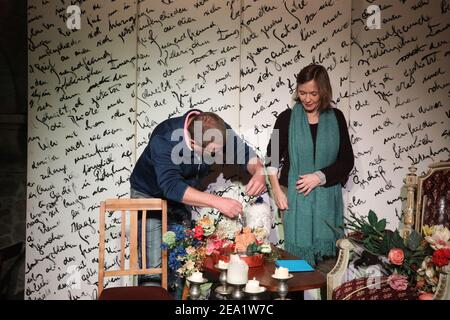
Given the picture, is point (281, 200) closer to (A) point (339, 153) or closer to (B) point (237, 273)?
(A) point (339, 153)

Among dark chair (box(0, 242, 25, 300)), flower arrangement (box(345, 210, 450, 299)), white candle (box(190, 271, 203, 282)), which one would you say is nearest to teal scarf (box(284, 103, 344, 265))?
flower arrangement (box(345, 210, 450, 299))

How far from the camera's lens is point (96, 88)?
3.14 meters

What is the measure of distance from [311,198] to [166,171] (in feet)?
3.47

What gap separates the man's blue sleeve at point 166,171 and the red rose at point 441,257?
4.43 ft

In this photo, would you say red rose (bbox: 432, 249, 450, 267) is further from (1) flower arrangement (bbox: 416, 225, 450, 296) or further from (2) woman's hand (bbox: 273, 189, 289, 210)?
(2) woman's hand (bbox: 273, 189, 289, 210)

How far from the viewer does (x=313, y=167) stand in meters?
3.17

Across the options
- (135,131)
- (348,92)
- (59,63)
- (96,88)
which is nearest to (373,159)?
(348,92)

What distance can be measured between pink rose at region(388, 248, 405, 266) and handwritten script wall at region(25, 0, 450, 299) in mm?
1045

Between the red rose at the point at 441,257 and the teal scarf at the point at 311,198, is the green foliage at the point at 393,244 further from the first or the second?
the teal scarf at the point at 311,198

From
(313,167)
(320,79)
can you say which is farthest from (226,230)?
(320,79)

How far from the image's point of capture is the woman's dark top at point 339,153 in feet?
10.4

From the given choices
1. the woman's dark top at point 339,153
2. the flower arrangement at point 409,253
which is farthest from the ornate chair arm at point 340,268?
the woman's dark top at point 339,153
